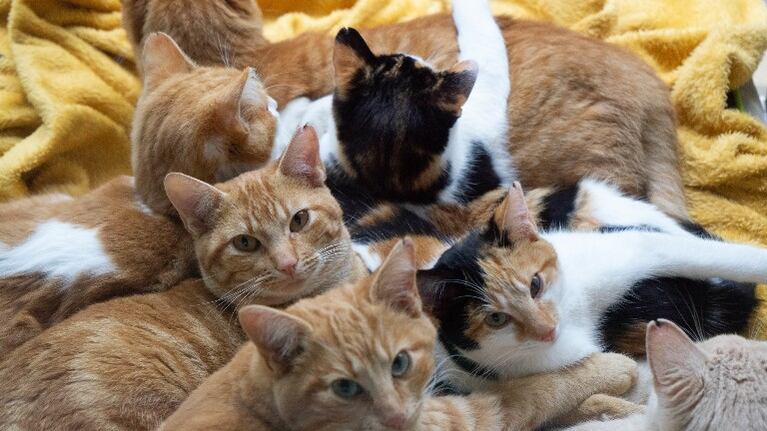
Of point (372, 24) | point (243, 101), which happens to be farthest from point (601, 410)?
point (372, 24)

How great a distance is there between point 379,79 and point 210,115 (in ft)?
1.53

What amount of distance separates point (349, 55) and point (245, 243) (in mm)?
648

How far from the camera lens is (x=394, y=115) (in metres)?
2.07

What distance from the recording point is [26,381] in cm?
163

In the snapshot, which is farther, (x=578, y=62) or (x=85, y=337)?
(x=578, y=62)

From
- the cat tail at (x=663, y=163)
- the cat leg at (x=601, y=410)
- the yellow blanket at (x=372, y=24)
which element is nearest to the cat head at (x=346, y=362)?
the cat leg at (x=601, y=410)

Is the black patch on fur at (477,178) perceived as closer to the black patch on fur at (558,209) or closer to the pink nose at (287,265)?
the black patch on fur at (558,209)

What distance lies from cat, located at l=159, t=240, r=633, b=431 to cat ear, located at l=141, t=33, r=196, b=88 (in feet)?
3.23

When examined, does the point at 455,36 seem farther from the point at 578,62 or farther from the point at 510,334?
the point at 510,334

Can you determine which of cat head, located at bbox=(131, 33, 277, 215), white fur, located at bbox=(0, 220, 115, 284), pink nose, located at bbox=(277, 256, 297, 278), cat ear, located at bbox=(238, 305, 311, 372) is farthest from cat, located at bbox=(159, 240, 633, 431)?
cat head, located at bbox=(131, 33, 277, 215)

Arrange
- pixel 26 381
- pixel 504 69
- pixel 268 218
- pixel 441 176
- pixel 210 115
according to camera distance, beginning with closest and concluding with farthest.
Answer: pixel 26 381, pixel 268 218, pixel 210 115, pixel 441 176, pixel 504 69

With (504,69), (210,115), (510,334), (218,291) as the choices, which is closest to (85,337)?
(218,291)

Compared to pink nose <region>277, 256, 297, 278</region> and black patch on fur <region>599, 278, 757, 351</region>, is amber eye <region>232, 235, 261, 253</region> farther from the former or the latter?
black patch on fur <region>599, 278, 757, 351</region>

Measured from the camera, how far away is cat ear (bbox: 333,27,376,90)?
2117 mm
